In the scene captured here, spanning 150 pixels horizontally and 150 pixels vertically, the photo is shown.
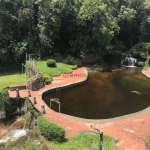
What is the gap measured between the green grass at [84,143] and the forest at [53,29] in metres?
18.7

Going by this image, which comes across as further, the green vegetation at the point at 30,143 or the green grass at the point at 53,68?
the green grass at the point at 53,68

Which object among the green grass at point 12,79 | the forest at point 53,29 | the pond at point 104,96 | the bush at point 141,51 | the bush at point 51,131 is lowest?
the pond at point 104,96

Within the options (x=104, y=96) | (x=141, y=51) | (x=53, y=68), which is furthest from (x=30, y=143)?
(x=141, y=51)

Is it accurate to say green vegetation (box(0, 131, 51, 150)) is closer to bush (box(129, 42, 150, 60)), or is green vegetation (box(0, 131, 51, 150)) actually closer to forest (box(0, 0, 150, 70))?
forest (box(0, 0, 150, 70))

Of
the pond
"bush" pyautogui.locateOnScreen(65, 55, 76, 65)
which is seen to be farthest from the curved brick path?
"bush" pyautogui.locateOnScreen(65, 55, 76, 65)

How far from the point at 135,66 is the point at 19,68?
676 inches

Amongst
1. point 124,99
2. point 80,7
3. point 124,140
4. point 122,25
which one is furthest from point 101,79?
point 122,25

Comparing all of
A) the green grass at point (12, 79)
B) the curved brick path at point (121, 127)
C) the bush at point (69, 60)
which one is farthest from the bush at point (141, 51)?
the curved brick path at point (121, 127)

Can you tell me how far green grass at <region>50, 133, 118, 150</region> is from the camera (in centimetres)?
1382

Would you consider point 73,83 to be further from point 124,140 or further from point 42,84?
point 124,140

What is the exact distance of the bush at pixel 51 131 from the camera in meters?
14.5

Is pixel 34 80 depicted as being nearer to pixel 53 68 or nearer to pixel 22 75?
pixel 22 75

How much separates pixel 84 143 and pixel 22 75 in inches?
644

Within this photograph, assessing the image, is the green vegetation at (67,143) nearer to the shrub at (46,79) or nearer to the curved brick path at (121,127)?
the curved brick path at (121,127)
